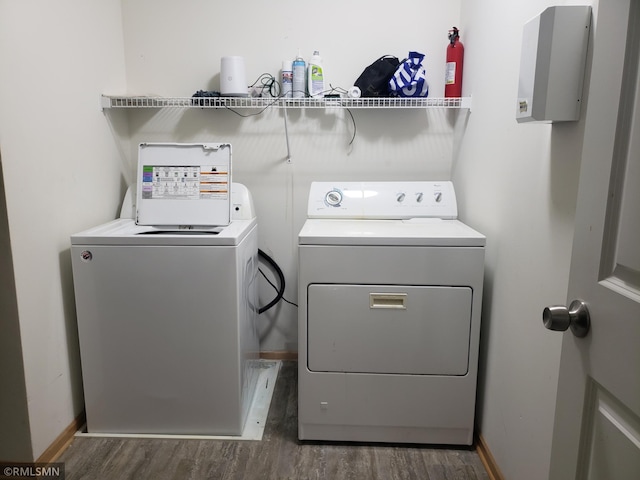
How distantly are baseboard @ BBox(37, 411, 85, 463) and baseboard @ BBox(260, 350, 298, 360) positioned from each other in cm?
102

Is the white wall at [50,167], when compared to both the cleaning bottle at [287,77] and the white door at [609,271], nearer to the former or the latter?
the cleaning bottle at [287,77]

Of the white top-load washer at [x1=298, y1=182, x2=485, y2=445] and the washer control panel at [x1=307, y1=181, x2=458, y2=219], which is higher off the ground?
the washer control panel at [x1=307, y1=181, x2=458, y2=219]

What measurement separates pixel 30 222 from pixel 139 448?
104 cm

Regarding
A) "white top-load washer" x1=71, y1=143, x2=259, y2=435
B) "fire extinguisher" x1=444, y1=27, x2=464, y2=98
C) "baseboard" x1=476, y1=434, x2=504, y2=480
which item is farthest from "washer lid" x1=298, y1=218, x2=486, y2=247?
"baseboard" x1=476, y1=434, x2=504, y2=480

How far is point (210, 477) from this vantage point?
1.72m

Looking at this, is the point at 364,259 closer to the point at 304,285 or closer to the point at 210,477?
the point at 304,285

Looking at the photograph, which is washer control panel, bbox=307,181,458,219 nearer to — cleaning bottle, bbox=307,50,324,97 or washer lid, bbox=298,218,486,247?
washer lid, bbox=298,218,486,247

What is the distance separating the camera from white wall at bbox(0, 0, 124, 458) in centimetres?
155

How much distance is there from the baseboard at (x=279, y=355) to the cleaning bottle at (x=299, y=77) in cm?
150

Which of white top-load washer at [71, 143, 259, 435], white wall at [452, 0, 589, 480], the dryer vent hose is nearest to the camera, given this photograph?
white wall at [452, 0, 589, 480]

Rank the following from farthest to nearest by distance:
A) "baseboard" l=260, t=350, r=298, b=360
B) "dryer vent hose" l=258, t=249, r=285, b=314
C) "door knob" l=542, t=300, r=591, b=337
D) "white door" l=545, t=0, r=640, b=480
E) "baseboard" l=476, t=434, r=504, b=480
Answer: "baseboard" l=260, t=350, r=298, b=360 → "dryer vent hose" l=258, t=249, r=285, b=314 → "baseboard" l=476, t=434, r=504, b=480 → "door knob" l=542, t=300, r=591, b=337 → "white door" l=545, t=0, r=640, b=480

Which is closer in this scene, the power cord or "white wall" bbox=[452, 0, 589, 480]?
"white wall" bbox=[452, 0, 589, 480]

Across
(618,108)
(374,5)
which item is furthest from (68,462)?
(374,5)

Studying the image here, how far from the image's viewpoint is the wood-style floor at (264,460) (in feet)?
5.69
